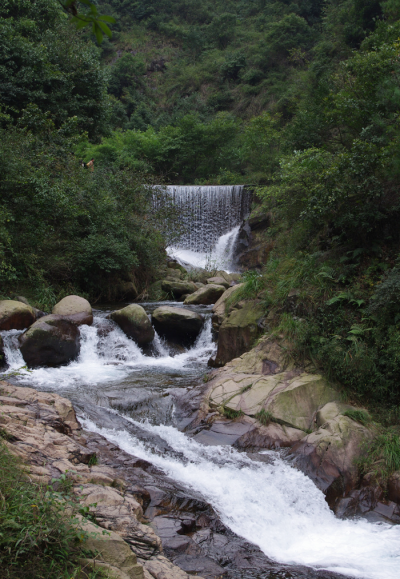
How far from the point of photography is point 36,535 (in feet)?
8.22

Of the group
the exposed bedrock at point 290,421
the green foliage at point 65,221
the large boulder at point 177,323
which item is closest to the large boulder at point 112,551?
the exposed bedrock at point 290,421

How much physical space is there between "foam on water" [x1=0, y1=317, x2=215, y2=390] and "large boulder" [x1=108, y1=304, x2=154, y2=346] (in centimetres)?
17

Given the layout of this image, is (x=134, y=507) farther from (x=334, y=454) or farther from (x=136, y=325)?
(x=136, y=325)

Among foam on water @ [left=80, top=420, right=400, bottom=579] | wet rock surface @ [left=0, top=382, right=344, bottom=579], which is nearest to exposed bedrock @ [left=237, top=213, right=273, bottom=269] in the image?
foam on water @ [left=80, top=420, right=400, bottom=579]

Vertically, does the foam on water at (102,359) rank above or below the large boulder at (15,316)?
below

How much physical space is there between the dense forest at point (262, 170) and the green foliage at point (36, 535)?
10.4 feet

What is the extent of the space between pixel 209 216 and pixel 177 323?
13285 millimetres

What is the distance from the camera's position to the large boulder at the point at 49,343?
31.2 feet

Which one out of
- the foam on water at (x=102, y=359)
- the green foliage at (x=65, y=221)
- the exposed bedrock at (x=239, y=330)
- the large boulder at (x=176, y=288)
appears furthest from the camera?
the large boulder at (x=176, y=288)

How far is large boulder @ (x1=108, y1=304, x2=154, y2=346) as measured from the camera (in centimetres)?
1129

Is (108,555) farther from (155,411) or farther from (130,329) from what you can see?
(130,329)

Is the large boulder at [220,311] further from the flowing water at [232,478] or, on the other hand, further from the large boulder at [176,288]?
the large boulder at [176,288]

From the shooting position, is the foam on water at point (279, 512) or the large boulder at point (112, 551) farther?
the foam on water at point (279, 512)

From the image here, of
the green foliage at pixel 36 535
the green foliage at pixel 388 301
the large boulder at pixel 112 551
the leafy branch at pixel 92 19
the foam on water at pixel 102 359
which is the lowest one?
the foam on water at pixel 102 359
